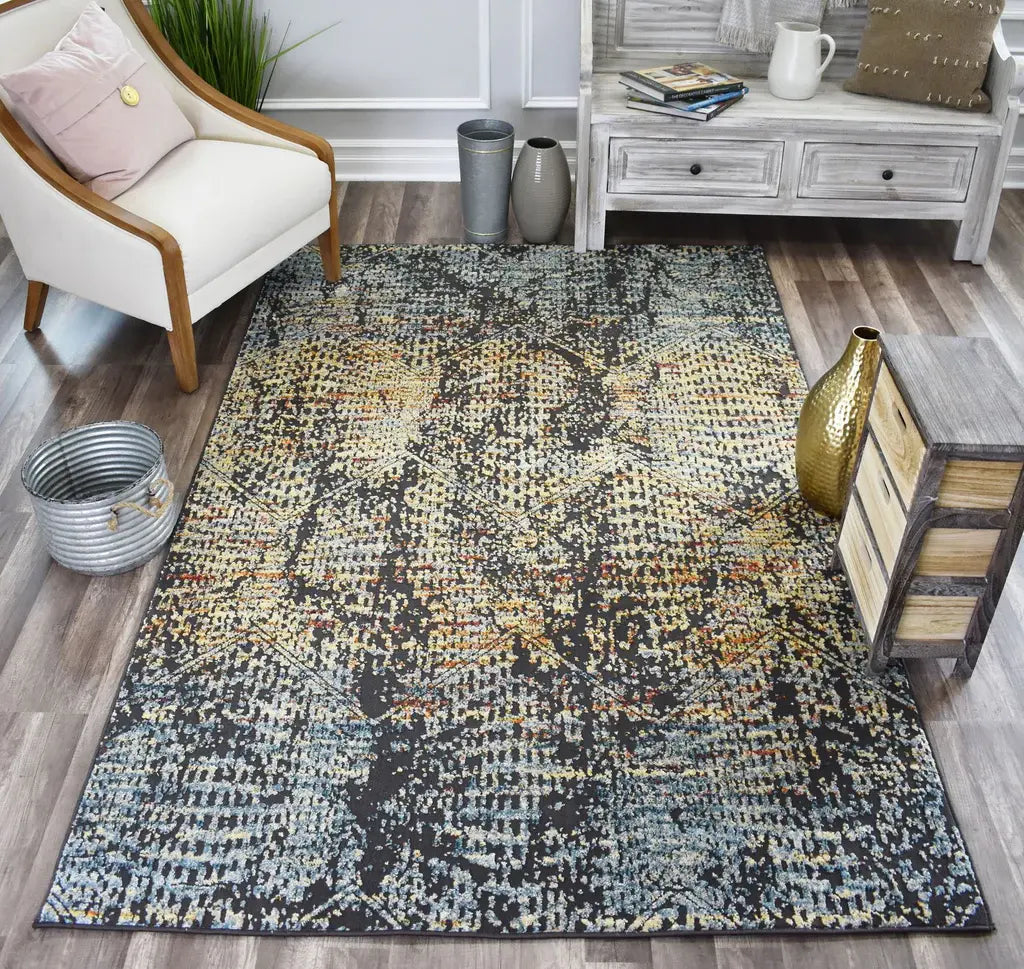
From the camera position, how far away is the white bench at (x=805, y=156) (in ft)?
10.2

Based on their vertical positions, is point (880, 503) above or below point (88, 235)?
below

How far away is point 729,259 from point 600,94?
634 millimetres

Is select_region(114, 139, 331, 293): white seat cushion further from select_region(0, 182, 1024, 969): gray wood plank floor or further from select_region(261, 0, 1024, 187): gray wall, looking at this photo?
select_region(261, 0, 1024, 187): gray wall

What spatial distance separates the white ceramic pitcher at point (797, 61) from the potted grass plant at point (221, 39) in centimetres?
153

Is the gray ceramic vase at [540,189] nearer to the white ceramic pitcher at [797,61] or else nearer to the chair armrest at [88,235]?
the white ceramic pitcher at [797,61]

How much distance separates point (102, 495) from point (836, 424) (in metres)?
1.46

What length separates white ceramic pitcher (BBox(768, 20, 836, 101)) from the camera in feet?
10.3

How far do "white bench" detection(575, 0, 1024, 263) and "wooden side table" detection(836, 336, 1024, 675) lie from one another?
140cm

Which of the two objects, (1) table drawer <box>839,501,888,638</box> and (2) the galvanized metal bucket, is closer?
(1) table drawer <box>839,501,888,638</box>

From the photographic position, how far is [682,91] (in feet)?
10.2

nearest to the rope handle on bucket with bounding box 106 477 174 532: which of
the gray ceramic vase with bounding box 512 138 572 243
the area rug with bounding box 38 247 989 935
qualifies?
the area rug with bounding box 38 247 989 935

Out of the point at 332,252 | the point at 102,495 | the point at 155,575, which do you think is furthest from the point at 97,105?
the point at 155,575

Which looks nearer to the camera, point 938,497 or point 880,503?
point 938,497

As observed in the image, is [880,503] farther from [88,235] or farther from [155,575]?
[88,235]
